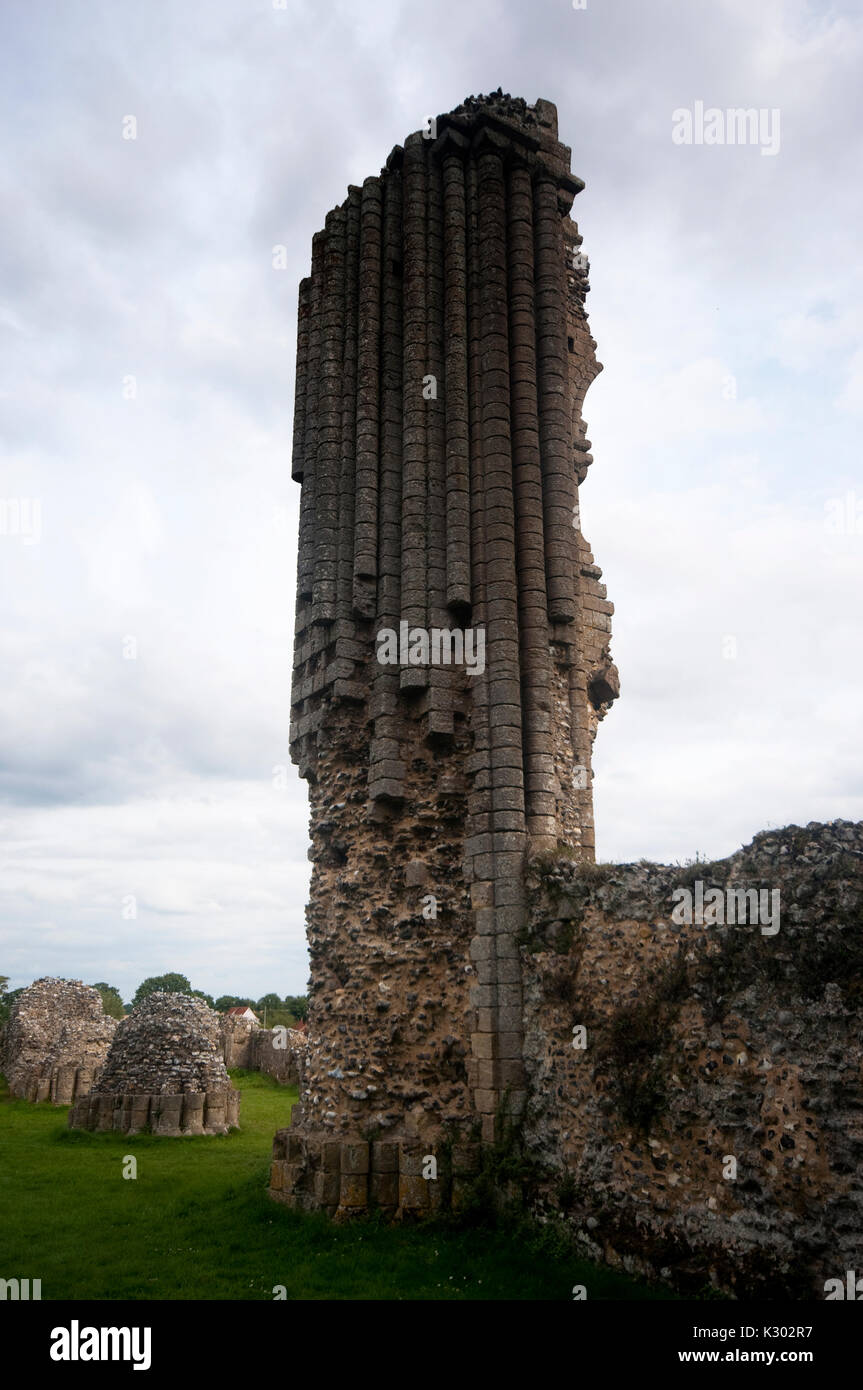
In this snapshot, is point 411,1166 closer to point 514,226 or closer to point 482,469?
point 482,469

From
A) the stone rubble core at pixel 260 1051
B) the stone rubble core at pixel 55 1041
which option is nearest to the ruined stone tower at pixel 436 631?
the stone rubble core at pixel 55 1041

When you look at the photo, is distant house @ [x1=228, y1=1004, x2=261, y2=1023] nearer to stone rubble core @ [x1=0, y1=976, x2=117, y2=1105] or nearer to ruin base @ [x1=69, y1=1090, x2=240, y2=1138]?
stone rubble core @ [x1=0, y1=976, x2=117, y2=1105]

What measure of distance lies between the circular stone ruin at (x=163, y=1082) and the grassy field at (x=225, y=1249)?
11.5ft

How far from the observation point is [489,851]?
1136 centimetres

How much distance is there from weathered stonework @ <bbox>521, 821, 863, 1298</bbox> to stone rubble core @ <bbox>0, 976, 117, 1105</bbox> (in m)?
19.1

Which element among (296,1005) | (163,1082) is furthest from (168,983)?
(163,1082)

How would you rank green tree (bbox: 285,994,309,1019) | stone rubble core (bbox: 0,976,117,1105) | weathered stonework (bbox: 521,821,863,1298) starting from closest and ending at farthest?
1. weathered stonework (bbox: 521,821,863,1298)
2. stone rubble core (bbox: 0,976,117,1105)
3. green tree (bbox: 285,994,309,1019)

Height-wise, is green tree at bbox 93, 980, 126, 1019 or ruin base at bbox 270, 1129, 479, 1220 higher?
ruin base at bbox 270, 1129, 479, 1220

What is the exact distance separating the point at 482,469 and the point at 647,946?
23.3 ft

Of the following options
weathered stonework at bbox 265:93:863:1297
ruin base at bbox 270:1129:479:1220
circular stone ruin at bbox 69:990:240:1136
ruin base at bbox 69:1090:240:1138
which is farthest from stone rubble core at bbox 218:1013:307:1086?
weathered stonework at bbox 265:93:863:1297

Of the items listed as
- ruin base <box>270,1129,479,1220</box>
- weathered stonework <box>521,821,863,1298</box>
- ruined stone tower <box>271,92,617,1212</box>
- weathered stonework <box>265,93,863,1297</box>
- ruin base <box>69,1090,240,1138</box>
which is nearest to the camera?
A: weathered stonework <box>521,821,863,1298</box>

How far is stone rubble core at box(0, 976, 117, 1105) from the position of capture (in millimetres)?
25047

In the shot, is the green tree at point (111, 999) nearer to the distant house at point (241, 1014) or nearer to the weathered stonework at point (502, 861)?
the distant house at point (241, 1014)

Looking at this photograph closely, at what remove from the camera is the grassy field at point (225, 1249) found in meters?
8.54
